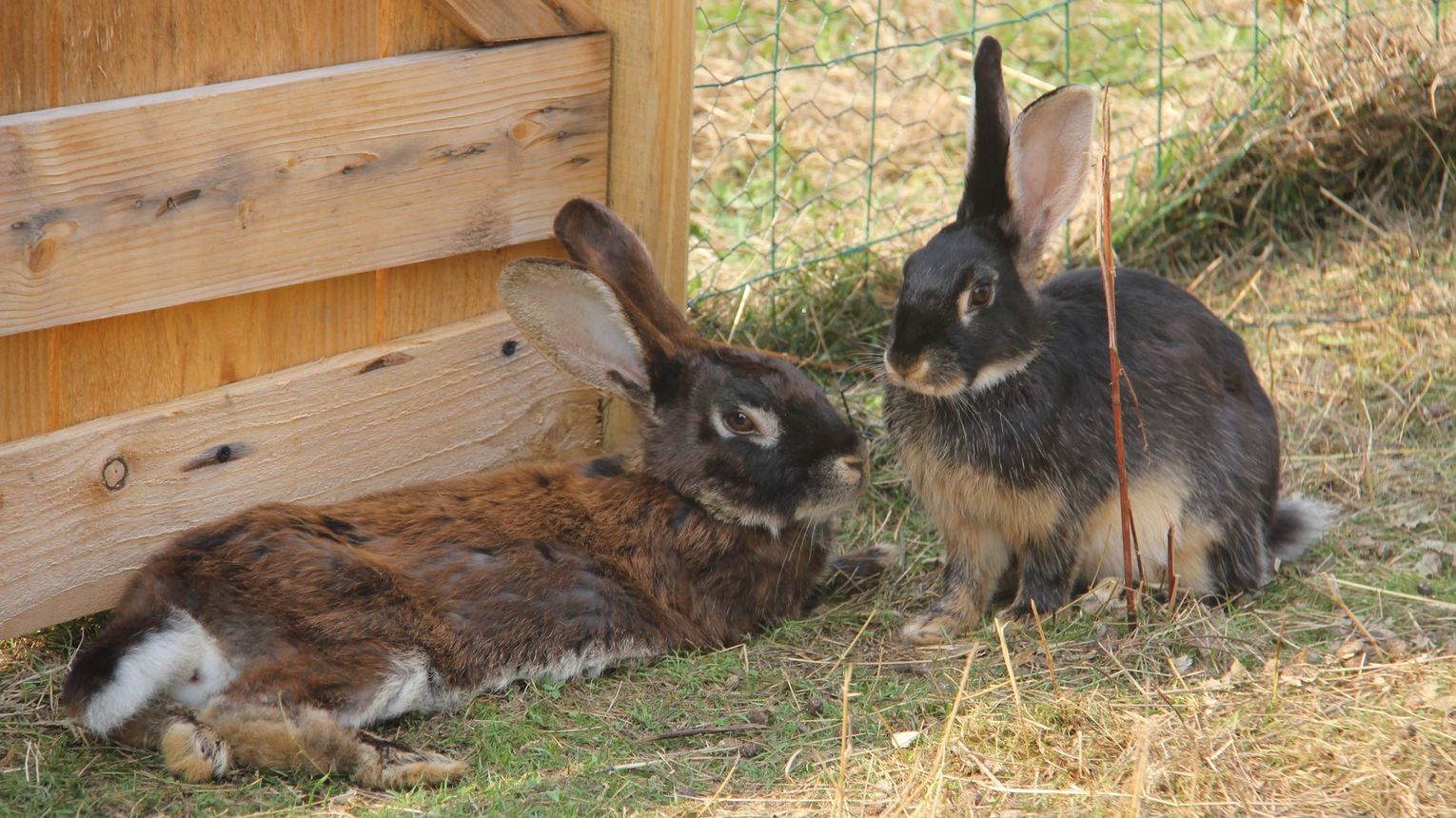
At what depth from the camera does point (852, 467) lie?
372 cm

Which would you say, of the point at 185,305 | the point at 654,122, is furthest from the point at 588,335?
the point at 185,305

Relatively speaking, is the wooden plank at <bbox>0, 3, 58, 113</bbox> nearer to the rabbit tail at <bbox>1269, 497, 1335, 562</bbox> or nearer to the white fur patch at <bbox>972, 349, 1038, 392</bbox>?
the white fur patch at <bbox>972, 349, 1038, 392</bbox>

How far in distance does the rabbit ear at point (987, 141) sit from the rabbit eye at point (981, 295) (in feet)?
0.55

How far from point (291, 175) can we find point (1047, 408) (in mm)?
1707

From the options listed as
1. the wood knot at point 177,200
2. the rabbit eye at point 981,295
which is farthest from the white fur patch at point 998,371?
the wood knot at point 177,200

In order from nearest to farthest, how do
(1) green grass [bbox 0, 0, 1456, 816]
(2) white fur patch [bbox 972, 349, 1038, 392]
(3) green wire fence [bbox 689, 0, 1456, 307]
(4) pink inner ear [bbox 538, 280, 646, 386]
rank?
(1) green grass [bbox 0, 0, 1456, 816], (2) white fur patch [bbox 972, 349, 1038, 392], (4) pink inner ear [bbox 538, 280, 646, 386], (3) green wire fence [bbox 689, 0, 1456, 307]

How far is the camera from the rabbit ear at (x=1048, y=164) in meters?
3.49

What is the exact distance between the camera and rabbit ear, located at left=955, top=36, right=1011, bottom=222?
340cm

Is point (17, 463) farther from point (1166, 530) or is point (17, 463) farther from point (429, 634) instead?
point (1166, 530)

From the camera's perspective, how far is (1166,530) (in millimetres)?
3705

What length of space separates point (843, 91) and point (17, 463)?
381cm

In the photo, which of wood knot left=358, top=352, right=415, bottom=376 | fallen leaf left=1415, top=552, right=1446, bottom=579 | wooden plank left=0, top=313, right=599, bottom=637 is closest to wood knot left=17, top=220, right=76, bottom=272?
wooden plank left=0, top=313, right=599, bottom=637

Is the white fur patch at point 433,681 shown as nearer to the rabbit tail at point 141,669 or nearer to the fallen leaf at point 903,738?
the rabbit tail at point 141,669

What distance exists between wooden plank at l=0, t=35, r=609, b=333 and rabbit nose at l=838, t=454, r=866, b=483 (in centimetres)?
97
